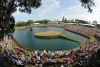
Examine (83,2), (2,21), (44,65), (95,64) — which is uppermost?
(83,2)

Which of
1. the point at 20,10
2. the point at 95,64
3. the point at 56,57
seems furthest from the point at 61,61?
the point at 95,64

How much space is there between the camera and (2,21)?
80.8ft

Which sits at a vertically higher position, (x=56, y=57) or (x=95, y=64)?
(x=95, y=64)

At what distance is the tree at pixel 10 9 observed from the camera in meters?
23.6

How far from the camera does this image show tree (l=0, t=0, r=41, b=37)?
23.6 meters

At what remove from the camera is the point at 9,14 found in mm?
24844

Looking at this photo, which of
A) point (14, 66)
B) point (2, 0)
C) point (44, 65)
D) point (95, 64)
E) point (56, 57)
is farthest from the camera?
point (56, 57)

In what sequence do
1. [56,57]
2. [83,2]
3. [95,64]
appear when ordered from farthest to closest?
[56,57] < [83,2] < [95,64]

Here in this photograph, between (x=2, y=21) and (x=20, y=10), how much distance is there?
2713 mm

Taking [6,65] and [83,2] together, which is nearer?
[83,2]

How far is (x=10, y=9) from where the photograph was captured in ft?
79.7

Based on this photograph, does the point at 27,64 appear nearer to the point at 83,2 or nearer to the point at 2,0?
the point at 2,0

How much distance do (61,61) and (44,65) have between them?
277 cm

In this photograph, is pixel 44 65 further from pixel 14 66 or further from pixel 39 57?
pixel 14 66
